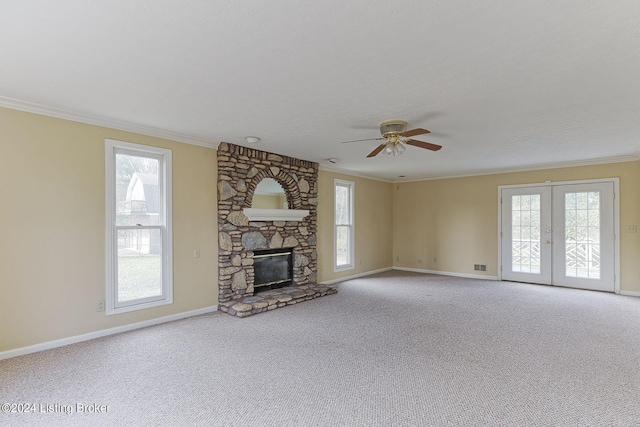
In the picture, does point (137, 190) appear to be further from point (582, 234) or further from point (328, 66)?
point (582, 234)

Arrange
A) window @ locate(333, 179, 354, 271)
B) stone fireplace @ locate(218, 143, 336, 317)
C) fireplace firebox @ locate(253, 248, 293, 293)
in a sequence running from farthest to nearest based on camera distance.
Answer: window @ locate(333, 179, 354, 271) < fireplace firebox @ locate(253, 248, 293, 293) < stone fireplace @ locate(218, 143, 336, 317)

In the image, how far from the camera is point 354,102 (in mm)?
3205

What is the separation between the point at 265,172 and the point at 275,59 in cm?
319

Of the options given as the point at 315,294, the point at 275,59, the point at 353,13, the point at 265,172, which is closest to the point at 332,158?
the point at 265,172

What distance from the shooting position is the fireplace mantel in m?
5.21

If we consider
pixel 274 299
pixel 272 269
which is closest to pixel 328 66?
pixel 274 299

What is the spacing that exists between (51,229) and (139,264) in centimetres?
100

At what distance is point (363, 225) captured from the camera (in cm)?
781

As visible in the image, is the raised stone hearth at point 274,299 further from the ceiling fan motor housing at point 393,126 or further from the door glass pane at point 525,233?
the door glass pane at point 525,233

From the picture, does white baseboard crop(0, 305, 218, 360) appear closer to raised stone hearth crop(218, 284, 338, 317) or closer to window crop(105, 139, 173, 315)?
window crop(105, 139, 173, 315)

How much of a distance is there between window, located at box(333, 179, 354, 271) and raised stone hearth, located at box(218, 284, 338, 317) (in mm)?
1299

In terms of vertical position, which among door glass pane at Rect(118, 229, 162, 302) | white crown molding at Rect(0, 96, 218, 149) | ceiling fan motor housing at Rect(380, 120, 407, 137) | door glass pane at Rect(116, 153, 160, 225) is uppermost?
white crown molding at Rect(0, 96, 218, 149)

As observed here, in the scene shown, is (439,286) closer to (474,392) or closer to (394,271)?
(394,271)

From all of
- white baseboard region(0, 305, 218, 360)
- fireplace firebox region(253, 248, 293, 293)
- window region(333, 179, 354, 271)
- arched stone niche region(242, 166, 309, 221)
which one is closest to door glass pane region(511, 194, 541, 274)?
window region(333, 179, 354, 271)
